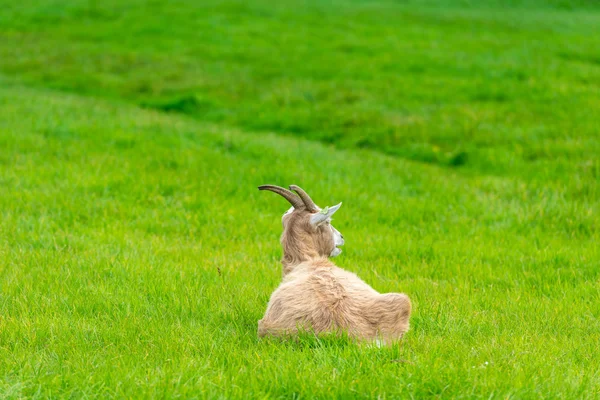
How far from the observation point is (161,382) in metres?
4.54

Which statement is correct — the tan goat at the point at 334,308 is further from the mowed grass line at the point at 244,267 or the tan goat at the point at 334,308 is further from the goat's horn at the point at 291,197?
the mowed grass line at the point at 244,267

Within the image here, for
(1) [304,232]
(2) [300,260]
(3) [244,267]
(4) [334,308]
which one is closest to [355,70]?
(3) [244,267]

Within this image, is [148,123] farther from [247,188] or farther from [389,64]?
[389,64]

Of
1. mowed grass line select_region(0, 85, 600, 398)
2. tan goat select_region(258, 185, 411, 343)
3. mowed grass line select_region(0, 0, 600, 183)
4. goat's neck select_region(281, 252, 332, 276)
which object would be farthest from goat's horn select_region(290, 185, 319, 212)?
mowed grass line select_region(0, 0, 600, 183)

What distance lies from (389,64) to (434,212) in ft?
34.3

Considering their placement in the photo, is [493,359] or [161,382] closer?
[161,382]

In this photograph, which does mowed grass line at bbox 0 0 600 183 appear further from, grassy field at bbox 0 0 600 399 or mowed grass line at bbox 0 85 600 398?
mowed grass line at bbox 0 85 600 398

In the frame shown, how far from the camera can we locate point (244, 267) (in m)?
7.60

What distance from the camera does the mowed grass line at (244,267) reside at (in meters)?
4.68

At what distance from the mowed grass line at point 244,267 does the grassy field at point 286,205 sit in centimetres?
3

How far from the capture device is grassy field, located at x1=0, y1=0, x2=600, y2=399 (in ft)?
16.1

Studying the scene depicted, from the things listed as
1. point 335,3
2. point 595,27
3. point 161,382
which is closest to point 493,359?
point 161,382

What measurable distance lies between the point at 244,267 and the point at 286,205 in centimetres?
287

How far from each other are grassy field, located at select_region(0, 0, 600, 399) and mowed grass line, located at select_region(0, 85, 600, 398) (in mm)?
29
